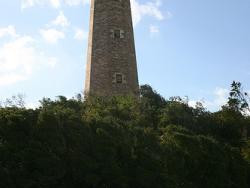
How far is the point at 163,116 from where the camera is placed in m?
23.4

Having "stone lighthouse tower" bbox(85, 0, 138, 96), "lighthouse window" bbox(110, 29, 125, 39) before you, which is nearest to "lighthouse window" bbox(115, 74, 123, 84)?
"stone lighthouse tower" bbox(85, 0, 138, 96)

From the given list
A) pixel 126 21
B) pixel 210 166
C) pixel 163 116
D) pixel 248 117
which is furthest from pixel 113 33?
pixel 210 166

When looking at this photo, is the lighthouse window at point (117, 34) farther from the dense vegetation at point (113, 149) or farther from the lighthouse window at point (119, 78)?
the dense vegetation at point (113, 149)

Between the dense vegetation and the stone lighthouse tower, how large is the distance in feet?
7.82

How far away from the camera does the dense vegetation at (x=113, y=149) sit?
15852 mm

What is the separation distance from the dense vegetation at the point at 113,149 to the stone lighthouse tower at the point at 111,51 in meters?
2.38

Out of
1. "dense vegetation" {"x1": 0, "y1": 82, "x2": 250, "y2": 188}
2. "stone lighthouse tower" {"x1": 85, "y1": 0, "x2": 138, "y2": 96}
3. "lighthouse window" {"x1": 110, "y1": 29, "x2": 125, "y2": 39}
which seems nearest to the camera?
"dense vegetation" {"x1": 0, "y1": 82, "x2": 250, "y2": 188}

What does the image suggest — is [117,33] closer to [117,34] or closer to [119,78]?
[117,34]

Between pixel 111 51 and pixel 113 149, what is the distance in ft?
33.5

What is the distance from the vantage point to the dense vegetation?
15.9 metres

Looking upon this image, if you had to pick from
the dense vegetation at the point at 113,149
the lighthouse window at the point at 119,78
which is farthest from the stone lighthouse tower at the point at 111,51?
the dense vegetation at the point at 113,149

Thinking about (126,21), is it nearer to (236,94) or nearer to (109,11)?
(109,11)

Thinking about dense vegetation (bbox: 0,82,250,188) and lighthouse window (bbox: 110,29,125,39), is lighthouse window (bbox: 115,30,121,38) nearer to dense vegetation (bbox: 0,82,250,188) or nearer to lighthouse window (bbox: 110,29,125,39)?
lighthouse window (bbox: 110,29,125,39)

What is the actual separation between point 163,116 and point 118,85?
421 cm
